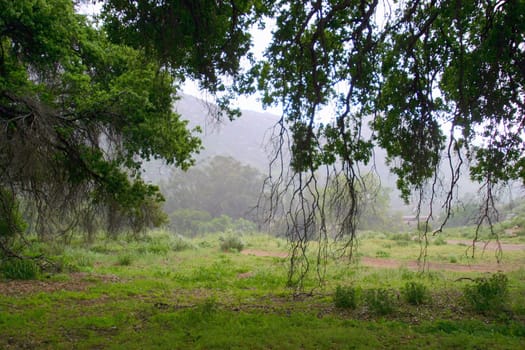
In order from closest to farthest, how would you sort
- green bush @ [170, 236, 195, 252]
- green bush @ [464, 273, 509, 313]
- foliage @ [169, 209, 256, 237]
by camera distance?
green bush @ [464, 273, 509, 313] < green bush @ [170, 236, 195, 252] < foliage @ [169, 209, 256, 237]

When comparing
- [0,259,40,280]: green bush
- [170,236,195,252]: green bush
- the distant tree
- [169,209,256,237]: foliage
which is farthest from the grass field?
the distant tree

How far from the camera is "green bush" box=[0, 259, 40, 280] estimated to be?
1102 centimetres

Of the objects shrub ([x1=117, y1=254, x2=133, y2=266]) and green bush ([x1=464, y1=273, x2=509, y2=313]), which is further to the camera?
shrub ([x1=117, y1=254, x2=133, y2=266])

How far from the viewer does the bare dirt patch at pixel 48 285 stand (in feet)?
31.9

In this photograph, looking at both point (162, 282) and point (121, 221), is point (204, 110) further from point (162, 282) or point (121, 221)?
point (162, 282)

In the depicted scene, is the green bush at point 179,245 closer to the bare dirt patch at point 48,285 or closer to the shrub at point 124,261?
the shrub at point 124,261

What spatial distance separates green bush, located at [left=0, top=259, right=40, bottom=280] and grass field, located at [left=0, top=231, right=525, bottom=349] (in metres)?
0.27

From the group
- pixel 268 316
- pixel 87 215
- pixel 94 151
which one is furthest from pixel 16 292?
pixel 268 316

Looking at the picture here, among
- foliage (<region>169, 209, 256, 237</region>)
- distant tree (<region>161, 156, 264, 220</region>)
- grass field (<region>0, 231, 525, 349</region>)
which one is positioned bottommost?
grass field (<region>0, 231, 525, 349</region>)

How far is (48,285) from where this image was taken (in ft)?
34.9

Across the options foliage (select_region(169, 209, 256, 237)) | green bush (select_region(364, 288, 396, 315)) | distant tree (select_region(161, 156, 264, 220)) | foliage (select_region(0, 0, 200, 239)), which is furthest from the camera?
distant tree (select_region(161, 156, 264, 220))

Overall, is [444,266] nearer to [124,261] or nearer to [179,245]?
[124,261]

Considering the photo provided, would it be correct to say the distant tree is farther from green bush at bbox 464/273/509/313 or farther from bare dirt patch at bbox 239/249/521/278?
green bush at bbox 464/273/509/313

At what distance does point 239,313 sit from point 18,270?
22.0 ft
